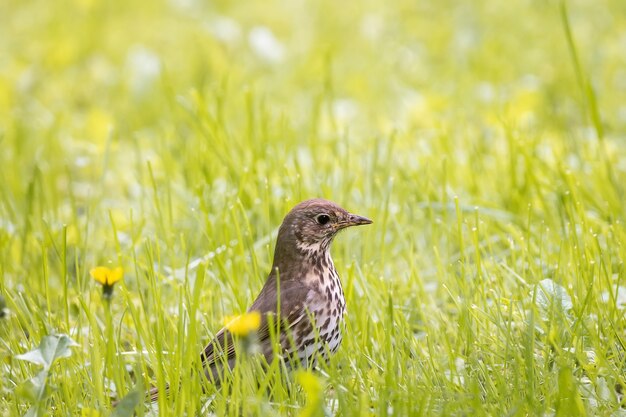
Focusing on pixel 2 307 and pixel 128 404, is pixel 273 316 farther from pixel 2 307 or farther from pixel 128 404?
pixel 2 307

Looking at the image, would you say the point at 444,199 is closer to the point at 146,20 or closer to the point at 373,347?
the point at 373,347

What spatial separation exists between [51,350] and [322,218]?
4.05 feet

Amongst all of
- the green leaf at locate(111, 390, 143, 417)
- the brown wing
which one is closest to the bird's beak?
the brown wing

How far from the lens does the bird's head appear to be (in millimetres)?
3848

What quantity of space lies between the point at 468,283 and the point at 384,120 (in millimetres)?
2952

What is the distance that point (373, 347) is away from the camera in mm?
3617

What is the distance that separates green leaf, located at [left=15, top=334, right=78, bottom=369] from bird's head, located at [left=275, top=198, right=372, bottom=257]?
105cm

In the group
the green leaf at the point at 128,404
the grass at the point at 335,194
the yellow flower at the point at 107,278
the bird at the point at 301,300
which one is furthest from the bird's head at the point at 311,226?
the green leaf at the point at 128,404

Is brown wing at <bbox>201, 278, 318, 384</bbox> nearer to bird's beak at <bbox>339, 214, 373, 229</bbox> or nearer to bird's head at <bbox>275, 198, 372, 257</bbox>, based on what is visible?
bird's head at <bbox>275, 198, 372, 257</bbox>

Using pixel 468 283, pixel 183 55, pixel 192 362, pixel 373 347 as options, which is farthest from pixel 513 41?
pixel 192 362

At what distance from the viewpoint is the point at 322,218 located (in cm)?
388

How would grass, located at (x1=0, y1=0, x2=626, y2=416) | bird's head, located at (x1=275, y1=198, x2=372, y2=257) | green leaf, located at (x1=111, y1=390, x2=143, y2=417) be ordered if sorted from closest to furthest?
green leaf, located at (x1=111, y1=390, x2=143, y2=417) → grass, located at (x1=0, y1=0, x2=626, y2=416) → bird's head, located at (x1=275, y1=198, x2=372, y2=257)

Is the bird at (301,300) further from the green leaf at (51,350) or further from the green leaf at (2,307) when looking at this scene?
the green leaf at (2,307)

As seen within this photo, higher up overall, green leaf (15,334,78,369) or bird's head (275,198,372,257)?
bird's head (275,198,372,257)
